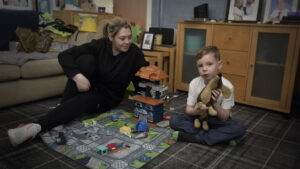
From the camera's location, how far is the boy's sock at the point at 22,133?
1.38 metres

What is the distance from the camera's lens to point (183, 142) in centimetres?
157

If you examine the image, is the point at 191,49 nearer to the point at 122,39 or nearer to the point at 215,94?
the point at 122,39

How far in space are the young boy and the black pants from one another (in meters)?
0.62

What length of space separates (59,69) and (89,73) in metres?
0.75

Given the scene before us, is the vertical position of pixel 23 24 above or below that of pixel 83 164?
above

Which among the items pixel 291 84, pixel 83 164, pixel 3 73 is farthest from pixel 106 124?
pixel 291 84

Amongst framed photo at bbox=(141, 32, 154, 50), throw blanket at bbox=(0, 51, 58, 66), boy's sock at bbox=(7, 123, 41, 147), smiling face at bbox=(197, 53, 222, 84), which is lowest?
boy's sock at bbox=(7, 123, 41, 147)

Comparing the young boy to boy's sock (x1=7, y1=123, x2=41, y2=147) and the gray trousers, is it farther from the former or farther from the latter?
boy's sock (x1=7, y1=123, x2=41, y2=147)

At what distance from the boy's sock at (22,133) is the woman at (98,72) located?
0.23ft

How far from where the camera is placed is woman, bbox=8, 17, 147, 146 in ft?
5.39

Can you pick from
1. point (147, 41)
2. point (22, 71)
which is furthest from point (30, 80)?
point (147, 41)

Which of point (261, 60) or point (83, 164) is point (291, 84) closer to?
point (261, 60)

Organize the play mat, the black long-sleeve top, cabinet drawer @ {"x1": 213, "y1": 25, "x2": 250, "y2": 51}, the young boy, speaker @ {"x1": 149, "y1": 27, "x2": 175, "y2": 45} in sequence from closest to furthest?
the play mat, the young boy, the black long-sleeve top, cabinet drawer @ {"x1": 213, "y1": 25, "x2": 250, "y2": 51}, speaker @ {"x1": 149, "y1": 27, "x2": 175, "y2": 45}

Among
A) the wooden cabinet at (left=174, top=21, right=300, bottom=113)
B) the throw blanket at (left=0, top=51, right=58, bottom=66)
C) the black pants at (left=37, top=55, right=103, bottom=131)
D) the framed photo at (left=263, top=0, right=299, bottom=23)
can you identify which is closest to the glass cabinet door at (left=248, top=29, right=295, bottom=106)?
the wooden cabinet at (left=174, top=21, right=300, bottom=113)
